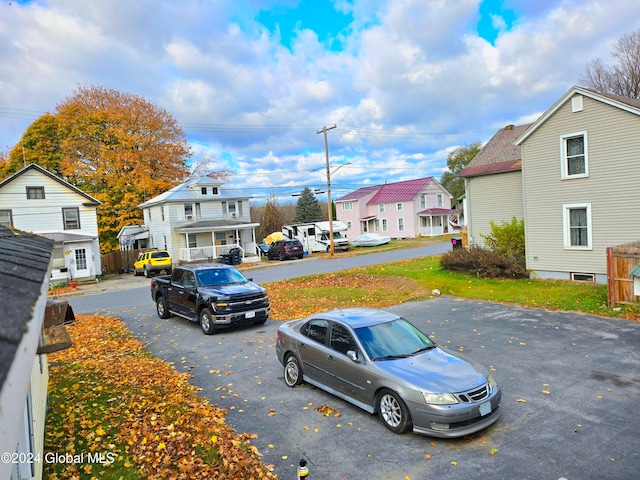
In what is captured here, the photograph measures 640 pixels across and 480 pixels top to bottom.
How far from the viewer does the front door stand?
1236 inches

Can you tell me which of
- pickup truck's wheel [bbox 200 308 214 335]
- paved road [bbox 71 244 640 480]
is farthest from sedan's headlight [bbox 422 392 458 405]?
pickup truck's wheel [bbox 200 308 214 335]

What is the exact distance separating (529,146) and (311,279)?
12.8 m

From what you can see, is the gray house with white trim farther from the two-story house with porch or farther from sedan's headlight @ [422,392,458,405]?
the two-story house with porch

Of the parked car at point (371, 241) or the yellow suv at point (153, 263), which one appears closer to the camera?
the yellow suv at point (153, 263)

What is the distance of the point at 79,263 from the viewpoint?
1257 inches

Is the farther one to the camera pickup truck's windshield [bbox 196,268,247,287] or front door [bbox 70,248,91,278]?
front door [bbox 70,248,91,278]

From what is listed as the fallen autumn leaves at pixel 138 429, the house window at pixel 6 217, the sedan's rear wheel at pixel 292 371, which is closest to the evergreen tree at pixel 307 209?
the house window at pixel 6 217

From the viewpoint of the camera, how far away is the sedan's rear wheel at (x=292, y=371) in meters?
8.18

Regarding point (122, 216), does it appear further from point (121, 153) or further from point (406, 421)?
point (406, 421)

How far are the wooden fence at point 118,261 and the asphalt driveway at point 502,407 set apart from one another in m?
27.9

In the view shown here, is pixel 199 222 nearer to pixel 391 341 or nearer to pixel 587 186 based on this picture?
pixel 587 186

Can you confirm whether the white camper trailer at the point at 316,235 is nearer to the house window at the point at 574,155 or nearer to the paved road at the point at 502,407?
the house window at the point at 574,155

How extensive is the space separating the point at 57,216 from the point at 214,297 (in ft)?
87.2

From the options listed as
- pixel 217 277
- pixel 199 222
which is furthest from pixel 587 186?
pixel 199 222
